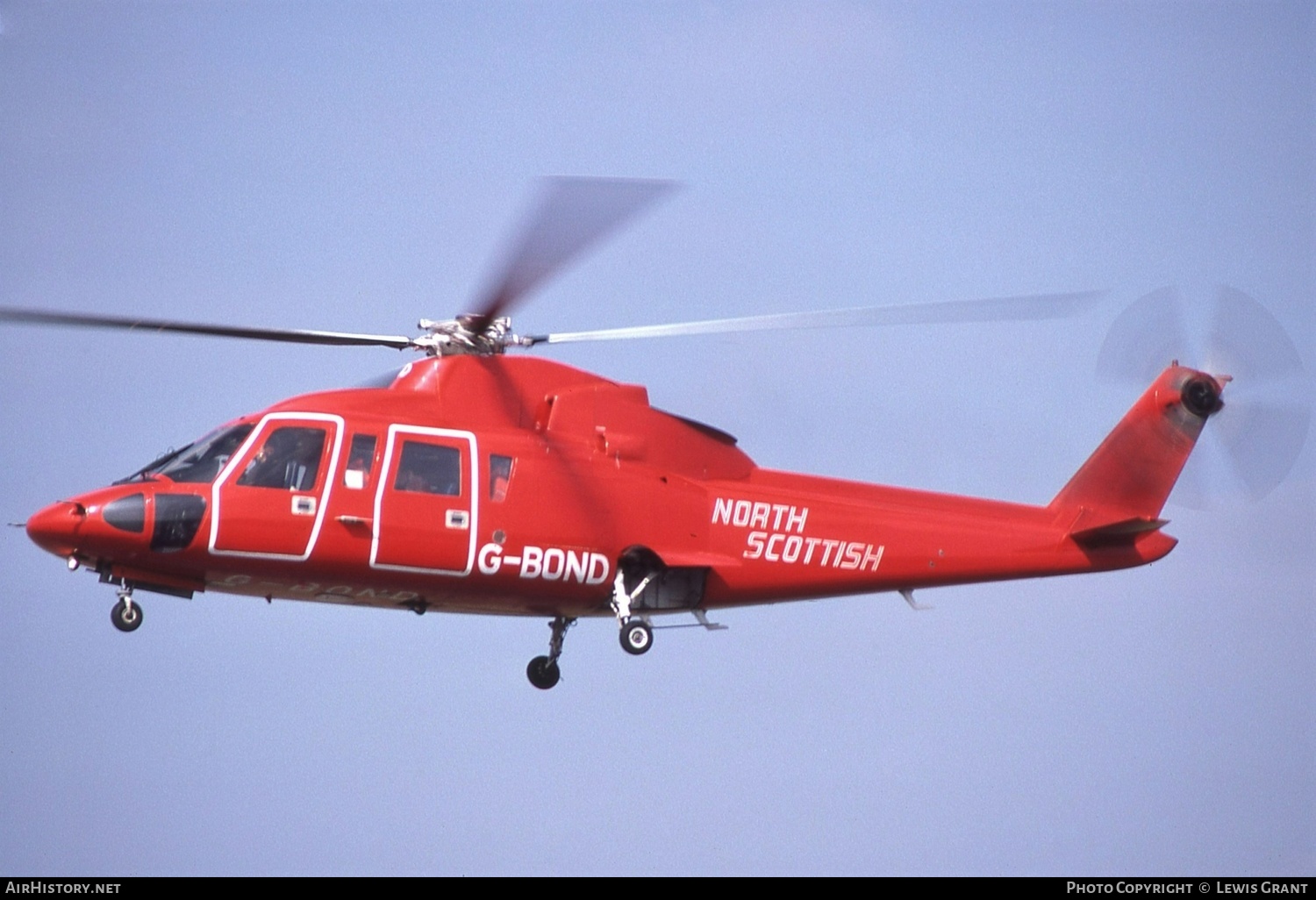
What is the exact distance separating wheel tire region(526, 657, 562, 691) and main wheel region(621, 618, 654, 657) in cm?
175

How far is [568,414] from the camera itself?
19484mm

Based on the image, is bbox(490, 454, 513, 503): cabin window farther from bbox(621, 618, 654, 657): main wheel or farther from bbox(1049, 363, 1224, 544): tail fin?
bbox(1049, 363, 1224, 544): tail fin

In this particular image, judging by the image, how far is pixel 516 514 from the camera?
18.9m

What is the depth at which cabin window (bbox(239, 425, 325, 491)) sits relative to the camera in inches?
716

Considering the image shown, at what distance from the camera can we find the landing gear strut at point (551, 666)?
20.6 metres

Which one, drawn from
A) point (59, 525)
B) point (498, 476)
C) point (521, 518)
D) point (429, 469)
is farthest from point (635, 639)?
point (59, 525)

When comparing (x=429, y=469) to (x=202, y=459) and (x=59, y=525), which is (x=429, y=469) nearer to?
(x=202, y=459)

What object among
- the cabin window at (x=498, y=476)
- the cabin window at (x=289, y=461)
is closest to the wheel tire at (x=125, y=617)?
the cabin window at (x=289, y=461)

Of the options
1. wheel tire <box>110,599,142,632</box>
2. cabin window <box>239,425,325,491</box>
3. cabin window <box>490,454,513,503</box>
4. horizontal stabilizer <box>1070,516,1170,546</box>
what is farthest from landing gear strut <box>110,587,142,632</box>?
horizontal stabilizer <box>1070,516,1170,546</box>

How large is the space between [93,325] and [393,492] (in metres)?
3.39

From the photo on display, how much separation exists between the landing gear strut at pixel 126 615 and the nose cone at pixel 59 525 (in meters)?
0.72

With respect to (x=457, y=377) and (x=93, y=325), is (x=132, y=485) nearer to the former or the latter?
(x=93, y=325)

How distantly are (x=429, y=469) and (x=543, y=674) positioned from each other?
3.24 m
